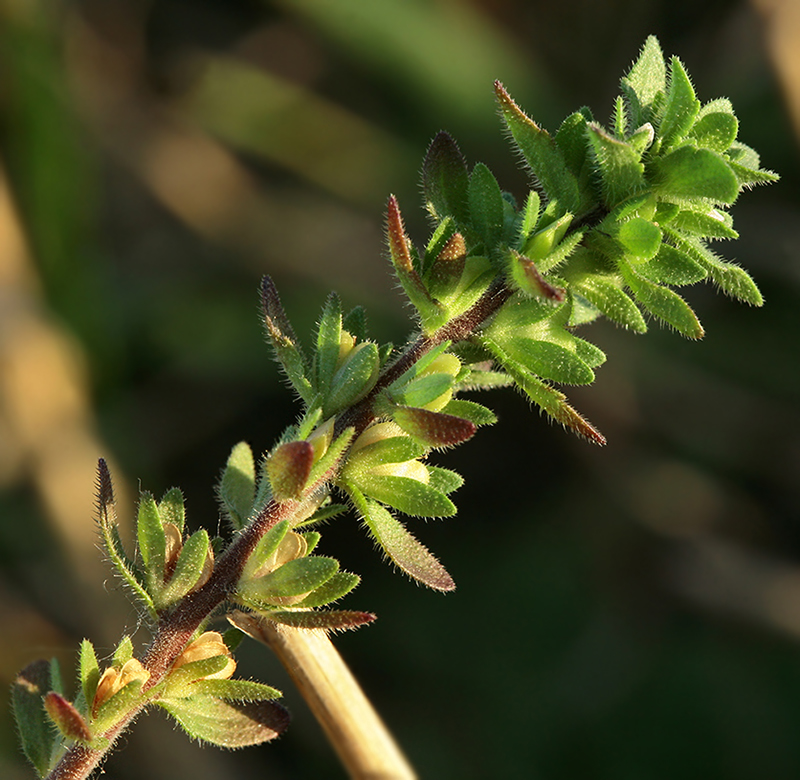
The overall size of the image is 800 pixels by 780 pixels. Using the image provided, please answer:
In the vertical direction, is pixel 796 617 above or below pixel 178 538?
below

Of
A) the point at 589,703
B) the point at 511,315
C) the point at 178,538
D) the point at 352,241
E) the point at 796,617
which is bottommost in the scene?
the point at 589,703

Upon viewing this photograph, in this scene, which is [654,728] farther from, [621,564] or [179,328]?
[179,328]

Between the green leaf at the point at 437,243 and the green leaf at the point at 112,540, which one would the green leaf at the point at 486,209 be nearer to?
the green leaf at the point at 437,243

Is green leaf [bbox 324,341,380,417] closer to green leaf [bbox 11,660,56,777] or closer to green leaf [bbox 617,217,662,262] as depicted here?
green leaf [bbox 617,217,662,262]

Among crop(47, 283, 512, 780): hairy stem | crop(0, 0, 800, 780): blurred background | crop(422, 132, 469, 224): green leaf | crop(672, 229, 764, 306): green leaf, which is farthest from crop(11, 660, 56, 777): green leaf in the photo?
crop(0, 0, 800, 780): blurred background

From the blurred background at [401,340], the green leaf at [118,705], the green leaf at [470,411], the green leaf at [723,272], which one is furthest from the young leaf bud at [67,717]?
the blurred background at [401,340]

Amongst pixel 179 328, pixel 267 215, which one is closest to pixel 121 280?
pixel 179 328

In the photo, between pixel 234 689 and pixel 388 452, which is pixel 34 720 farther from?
pixel 388 452
